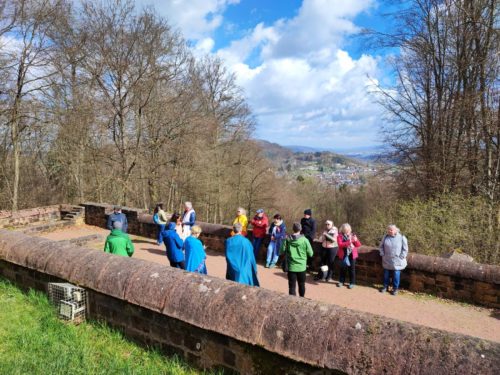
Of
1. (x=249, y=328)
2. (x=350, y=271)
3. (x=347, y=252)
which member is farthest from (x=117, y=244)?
(x=350, y=271)

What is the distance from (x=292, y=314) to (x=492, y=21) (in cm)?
A: 1506

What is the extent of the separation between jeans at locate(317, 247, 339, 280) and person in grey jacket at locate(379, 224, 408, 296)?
40.4 inches

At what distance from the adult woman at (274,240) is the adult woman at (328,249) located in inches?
46.3

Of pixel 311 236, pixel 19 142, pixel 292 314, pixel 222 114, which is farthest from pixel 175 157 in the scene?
pixel 292 314

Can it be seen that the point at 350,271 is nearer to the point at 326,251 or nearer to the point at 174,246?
the point at 326,251

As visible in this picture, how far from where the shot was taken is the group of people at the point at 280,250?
5.45m

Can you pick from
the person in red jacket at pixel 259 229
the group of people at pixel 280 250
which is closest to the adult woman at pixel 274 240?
the group of people at pixel 280 250

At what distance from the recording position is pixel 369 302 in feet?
22.4

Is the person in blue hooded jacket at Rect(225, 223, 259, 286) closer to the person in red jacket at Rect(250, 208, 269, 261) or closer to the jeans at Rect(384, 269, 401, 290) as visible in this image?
the jeans at Rect(384, 269, 401, 290)

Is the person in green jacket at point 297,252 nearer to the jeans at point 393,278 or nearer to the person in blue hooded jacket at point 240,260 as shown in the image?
the person in blue hooded jacket at point 240,260

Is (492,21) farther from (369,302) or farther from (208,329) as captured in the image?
(208,329)

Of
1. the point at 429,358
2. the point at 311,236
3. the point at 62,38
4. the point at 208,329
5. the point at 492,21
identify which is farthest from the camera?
the point at 62,38

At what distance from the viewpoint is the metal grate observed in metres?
4.09

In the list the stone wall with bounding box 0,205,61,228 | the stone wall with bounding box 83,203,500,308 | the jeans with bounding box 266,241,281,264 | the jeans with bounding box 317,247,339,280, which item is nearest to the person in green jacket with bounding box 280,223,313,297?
the jeans with bounding box 317,247,339,280
